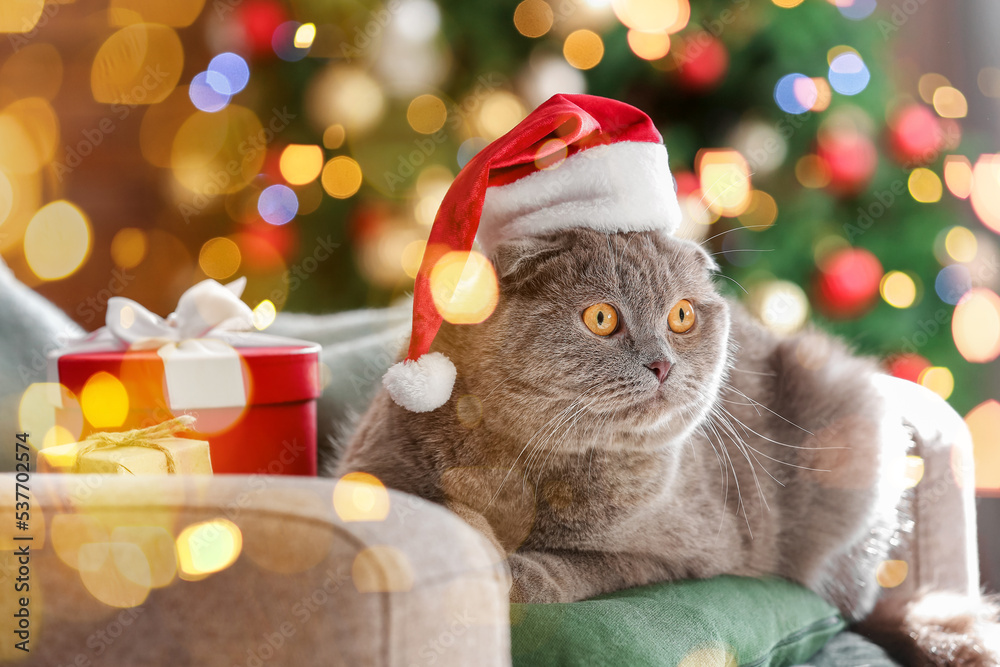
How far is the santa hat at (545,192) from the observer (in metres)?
0.80

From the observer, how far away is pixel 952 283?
1.64 meters

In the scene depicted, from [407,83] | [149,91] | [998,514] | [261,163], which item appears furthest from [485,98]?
[998,514]

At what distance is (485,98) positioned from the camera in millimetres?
1689

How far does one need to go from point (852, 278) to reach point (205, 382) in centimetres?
136

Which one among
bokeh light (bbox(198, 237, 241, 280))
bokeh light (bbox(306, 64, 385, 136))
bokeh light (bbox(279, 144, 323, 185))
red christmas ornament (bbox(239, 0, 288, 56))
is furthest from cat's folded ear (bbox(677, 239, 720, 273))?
bokeh light (bbox(198, 237, 241, 280))

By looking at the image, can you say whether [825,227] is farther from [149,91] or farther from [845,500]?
[149,91]

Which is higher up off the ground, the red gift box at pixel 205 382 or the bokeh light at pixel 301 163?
the bokeh light at pixel 301 163

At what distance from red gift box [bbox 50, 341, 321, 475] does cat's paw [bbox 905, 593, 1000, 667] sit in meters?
0.90

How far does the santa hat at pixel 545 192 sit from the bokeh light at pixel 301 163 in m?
1.10

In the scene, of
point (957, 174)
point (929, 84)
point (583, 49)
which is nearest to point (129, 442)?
point (583, 49)

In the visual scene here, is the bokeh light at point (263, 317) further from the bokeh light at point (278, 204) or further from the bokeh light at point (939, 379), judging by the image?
the bokeh light at point (939, 379)

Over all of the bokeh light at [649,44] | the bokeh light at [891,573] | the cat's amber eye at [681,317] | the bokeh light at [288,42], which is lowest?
the bokeh light at [891,573]

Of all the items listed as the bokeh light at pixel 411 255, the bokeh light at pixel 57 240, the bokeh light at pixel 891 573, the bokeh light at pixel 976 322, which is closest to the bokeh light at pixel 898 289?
the bokeh light at pixel 976 322

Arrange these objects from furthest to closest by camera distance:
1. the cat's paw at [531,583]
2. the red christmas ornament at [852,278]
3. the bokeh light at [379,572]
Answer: the red christmas ornament at [852,278]
the cat's paw at [531,583]
the bokeh light at [379,572]
